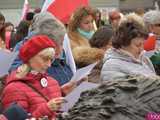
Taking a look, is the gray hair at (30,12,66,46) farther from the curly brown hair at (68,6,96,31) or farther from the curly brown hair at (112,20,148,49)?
the curly brown hair at (68,6,96,31)

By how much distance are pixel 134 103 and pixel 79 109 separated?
15 centimetres

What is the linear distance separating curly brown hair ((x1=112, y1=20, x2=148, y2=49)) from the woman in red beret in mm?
489

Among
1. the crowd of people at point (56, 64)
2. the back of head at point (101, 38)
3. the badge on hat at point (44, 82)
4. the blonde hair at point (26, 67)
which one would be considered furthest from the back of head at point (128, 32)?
the back of head at point (101, 38)

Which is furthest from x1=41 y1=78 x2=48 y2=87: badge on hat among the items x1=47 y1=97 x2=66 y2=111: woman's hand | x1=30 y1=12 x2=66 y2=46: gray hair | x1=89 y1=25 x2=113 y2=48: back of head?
x1=89 y1=25 x2=113 y2=48: back of head

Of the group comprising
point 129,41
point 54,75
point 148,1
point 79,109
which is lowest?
point 148,1

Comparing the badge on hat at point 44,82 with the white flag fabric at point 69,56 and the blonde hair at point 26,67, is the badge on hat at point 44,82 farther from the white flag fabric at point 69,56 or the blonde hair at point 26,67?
the white flag fabric at point 69,56

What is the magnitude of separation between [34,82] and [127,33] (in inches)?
31.5

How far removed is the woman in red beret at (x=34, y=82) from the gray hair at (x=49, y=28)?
33 cm

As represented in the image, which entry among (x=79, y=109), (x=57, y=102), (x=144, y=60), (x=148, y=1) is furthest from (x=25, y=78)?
(x=148, y=1)

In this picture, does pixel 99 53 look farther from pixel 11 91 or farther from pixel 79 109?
pixel 79 109

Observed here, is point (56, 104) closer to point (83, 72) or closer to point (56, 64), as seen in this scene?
point (83, 72)

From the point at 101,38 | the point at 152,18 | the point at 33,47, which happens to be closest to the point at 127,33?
the point at 33,47

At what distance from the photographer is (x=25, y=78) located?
4359 millimetres

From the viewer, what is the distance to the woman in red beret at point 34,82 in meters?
4.20
